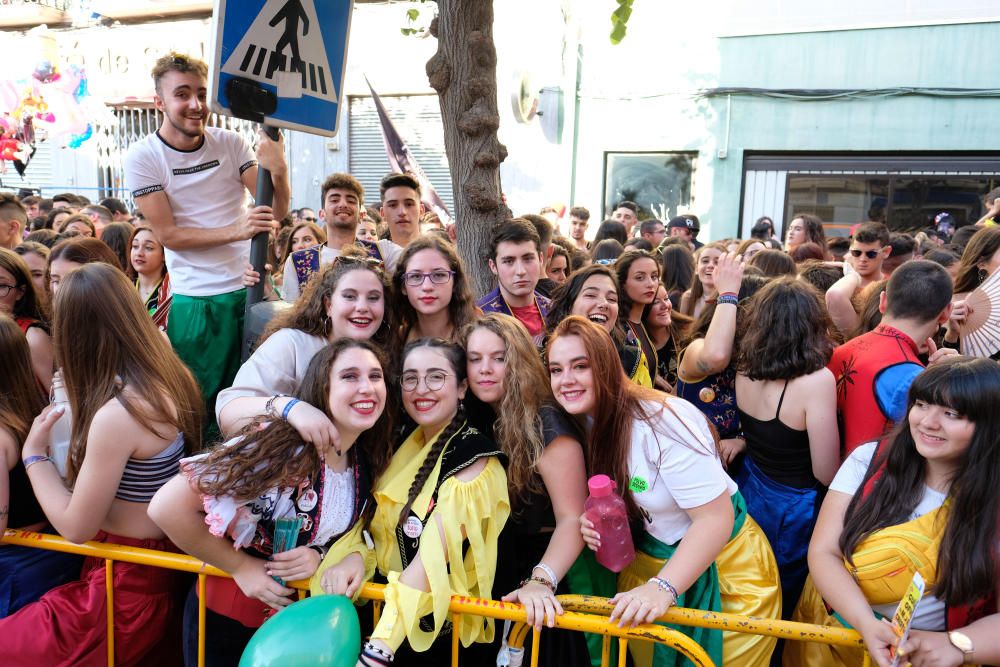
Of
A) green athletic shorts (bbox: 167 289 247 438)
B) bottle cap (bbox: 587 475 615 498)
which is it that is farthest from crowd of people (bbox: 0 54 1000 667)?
green athletic shorts (bbox: 167 289 247 438)

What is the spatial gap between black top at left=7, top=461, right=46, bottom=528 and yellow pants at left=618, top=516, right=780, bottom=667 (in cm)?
218

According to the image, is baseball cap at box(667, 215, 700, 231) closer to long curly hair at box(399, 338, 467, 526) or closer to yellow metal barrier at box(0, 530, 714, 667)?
long curly hair at box(399, 338, 467, 526)

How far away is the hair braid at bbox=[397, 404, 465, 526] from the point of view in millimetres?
2352

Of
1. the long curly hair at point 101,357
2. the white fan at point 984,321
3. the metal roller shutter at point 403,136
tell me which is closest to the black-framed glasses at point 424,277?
the long curly hair at point 101,357

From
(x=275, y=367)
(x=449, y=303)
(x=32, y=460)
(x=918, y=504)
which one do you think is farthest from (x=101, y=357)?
(x=918, y=504)

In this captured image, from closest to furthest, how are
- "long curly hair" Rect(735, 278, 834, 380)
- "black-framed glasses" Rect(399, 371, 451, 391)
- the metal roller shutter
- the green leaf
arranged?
"black-framed glasses" Rect(399, 371, 451, 391) < "long curly hair" Rect(735, 278, 834, 380) < the green leaf < the metal roller shutter

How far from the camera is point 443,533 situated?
2207mm

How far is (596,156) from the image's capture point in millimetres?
12125

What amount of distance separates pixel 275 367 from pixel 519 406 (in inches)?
38.9

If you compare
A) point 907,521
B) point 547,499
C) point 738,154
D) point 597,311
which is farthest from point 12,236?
point 738,154

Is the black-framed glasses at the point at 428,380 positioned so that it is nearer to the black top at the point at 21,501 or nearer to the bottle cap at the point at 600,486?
the bottle cap at the point at 600,486

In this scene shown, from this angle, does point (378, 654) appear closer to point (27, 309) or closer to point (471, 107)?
point (27, 309)

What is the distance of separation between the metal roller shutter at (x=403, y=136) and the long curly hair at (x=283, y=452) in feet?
34.5

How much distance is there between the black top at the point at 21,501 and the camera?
2579mm
